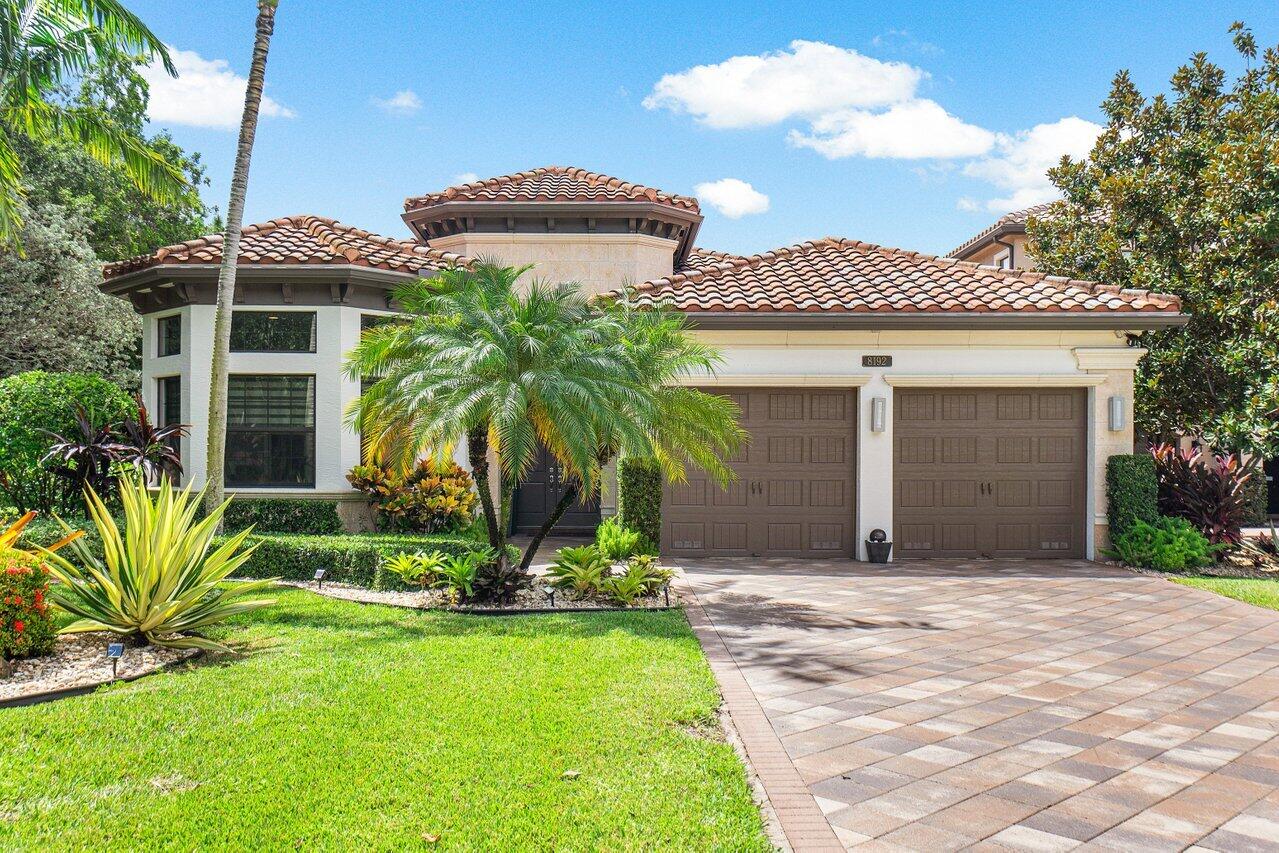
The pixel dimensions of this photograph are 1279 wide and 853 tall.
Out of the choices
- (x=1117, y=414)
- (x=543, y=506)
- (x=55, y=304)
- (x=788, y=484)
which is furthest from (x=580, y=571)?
(x=55, y=304)

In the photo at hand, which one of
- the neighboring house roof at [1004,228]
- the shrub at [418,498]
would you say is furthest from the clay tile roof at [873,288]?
the neighboring house roof at [1004,228]

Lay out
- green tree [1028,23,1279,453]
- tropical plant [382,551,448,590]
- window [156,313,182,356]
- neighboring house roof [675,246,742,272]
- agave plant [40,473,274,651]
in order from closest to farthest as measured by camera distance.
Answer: agave plant [40,473,274,651] → tropical plant [382,551,448,590] → green tree [1028,23,1279,453] → window [156,313,182,356] → neighboring house roof [675,246,742,272]

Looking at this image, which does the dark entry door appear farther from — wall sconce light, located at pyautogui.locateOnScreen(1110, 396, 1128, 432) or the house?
wall sconce light, located at pyautogui.locateOnScreen(1110, 396, 1128, 432)

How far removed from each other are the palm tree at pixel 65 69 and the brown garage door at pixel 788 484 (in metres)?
9.57

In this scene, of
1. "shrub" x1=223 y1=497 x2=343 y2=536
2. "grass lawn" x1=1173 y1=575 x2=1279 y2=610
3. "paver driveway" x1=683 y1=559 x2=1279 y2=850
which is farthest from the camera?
"shrub" x1=223 y1=497 x2=343 y2=536

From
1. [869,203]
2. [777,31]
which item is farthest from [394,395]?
[869,203]

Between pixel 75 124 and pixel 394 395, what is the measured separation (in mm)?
7957

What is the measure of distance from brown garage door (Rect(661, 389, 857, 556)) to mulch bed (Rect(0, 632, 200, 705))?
7800mm

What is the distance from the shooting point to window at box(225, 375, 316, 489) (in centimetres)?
1342

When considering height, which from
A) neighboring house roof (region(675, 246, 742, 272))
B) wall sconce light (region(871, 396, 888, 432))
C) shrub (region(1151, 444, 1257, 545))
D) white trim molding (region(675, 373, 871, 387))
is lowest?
shrub (region(1151, 444, 1257, 545))

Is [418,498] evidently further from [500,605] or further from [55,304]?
[55,304]

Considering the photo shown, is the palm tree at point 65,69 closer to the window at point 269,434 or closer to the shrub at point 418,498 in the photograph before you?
the window at point 269,434

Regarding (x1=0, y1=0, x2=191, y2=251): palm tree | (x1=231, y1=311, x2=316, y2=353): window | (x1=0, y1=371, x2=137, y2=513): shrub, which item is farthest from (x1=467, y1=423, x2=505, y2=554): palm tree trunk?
(x1=0, y1=0, x2=191, y2=251): palm tree

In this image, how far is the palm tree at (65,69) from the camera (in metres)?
11.8
